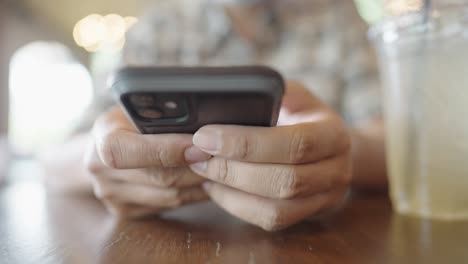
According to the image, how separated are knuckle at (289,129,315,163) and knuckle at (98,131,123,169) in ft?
0.48

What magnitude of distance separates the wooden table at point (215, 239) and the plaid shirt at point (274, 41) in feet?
1.79

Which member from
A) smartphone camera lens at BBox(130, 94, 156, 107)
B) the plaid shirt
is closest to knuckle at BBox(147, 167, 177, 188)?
smartphone camera lens at BBox(130, 94, 156, 107)

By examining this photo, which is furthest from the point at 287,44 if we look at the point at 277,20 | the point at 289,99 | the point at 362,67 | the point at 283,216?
the point at 283,216

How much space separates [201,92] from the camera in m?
0.29

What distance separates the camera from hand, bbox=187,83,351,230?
0.33 meters

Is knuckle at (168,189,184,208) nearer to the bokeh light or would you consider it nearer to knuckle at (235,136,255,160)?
knuckle at (235,136,255,160)

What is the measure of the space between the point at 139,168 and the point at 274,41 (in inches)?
29.7

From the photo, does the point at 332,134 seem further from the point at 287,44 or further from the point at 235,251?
the point at 287,44

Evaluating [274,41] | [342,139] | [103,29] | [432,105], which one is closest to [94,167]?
[342,139]

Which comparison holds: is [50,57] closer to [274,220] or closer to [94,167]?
[94,167]

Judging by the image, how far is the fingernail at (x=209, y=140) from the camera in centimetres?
32

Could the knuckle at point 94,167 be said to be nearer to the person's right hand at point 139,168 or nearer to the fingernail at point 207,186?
the person's right hand at point 139,168

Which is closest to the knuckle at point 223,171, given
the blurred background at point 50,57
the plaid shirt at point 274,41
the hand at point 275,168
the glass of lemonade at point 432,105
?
the hand at point 275,168

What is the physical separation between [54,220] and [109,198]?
63 millimetres
